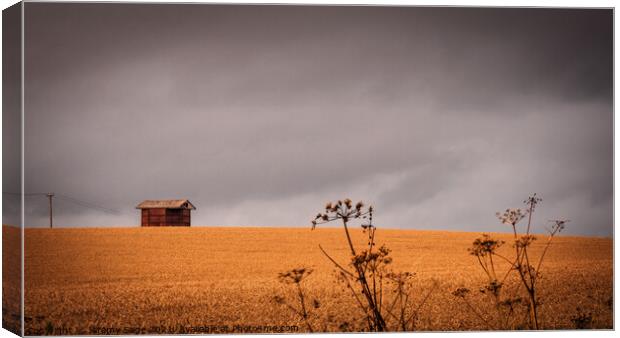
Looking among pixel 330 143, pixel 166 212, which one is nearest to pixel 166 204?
pixel 166 212

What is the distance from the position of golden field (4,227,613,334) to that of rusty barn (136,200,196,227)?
0.31 m

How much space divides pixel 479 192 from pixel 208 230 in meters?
4.36

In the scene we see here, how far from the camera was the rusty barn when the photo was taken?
11.1m

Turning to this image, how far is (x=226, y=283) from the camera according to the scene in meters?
11.4

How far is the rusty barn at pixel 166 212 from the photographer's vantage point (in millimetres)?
11086

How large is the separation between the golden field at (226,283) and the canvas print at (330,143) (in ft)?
0.12

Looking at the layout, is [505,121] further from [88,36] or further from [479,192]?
[88,36]

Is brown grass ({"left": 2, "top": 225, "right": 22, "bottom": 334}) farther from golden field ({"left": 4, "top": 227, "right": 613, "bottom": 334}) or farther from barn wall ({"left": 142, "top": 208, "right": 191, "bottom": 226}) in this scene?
barn wall ({"left": 142, "top": 208, "right": 191, "bottom": 226})

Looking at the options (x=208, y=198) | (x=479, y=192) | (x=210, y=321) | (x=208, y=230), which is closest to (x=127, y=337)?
(x=210, y=321)

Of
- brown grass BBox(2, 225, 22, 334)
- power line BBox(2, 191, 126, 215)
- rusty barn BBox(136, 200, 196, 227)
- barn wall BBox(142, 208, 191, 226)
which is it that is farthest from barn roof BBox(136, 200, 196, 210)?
brown grass BBox(2, 225, 22, 334)

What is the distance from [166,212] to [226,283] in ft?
4.67

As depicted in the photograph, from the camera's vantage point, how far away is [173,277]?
445 inches

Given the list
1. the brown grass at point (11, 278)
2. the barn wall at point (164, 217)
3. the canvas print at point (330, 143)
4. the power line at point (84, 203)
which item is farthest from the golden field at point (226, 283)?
the power line at point (84, 203)

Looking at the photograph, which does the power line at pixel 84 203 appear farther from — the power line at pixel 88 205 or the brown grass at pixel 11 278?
the brown grass at pixel 11 278
